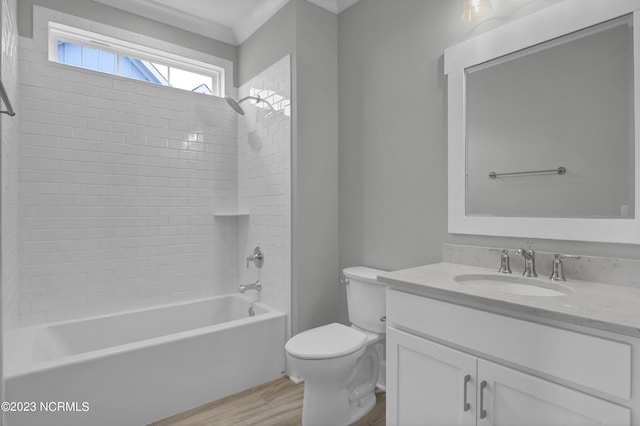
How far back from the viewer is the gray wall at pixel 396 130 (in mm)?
1989

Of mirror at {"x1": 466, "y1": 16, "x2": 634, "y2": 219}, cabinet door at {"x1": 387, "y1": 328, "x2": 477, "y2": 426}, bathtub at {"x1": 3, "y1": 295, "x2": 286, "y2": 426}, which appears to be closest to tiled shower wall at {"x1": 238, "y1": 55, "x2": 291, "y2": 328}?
bathtub at {"x1": 3, "y1": 295, "x2": 286, "y2": 426}

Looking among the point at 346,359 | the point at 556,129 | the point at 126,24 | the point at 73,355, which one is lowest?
the point at 73,355

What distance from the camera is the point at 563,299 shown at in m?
1.16

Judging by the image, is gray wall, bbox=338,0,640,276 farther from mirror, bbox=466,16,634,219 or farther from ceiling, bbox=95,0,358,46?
ceiling, bbox=95,0,358,46

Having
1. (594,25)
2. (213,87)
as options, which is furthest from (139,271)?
(594,25)

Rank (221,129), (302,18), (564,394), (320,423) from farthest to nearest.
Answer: (221,129) → (302,18) → (320,423) → (564,394)

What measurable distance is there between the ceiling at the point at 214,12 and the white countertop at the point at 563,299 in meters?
2.11

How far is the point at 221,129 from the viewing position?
3117mm

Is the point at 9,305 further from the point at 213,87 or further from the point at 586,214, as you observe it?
the point at 586,214

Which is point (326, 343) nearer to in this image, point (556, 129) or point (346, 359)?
point (346, 359)

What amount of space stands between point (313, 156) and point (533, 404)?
6.23 ft

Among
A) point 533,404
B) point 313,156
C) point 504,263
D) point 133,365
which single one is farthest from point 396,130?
point 133,365

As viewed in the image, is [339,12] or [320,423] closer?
[320,423]

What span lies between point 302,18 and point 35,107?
74.9 inches
